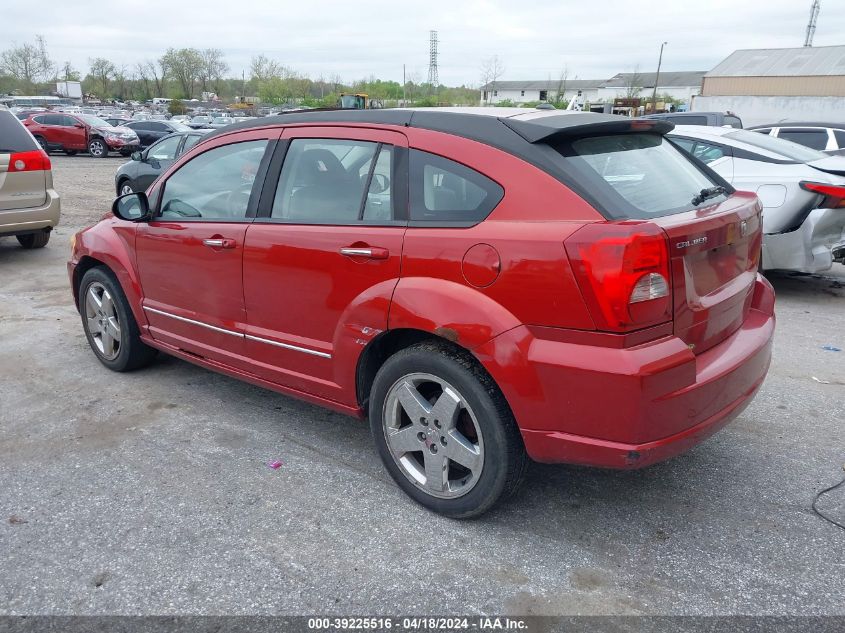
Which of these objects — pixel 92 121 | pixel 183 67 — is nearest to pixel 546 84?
pixel 183 67

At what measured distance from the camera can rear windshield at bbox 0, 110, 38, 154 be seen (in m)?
7.78

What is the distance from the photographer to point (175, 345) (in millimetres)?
4188

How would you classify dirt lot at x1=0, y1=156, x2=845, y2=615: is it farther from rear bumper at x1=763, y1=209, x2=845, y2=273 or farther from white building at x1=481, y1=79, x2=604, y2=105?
white building at x1=481, y1=79, x2=604, y2=105

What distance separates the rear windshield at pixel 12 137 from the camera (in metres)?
7.78

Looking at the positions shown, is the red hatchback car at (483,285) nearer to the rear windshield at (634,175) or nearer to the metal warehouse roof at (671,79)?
the rear windshield at (634,175)

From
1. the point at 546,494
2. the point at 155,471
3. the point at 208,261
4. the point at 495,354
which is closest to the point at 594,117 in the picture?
the point at 495,354

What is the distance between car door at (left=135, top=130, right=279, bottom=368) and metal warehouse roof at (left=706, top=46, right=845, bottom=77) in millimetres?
60661

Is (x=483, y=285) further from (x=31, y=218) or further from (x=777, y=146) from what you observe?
(x=31, y=218)

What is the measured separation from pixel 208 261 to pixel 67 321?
2938 millimetres

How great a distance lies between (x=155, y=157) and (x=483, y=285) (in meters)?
12.6

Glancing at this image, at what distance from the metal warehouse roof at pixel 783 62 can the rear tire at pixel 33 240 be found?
58.4 m

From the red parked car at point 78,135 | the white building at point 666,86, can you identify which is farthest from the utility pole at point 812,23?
the red parked car at point 78,135

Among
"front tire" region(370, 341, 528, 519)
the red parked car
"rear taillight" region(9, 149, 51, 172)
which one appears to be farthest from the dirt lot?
the red parked car

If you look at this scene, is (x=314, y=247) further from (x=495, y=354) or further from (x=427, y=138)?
(x=495, y=354)
